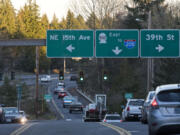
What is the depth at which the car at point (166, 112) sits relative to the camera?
41.7ft

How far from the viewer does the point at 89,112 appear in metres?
44.5

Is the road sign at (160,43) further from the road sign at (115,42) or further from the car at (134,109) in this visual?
the car at (134,109)

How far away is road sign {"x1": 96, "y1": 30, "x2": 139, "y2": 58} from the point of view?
31.3 metres

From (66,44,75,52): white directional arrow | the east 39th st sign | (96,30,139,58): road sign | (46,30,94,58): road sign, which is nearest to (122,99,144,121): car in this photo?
the east 39th st sign

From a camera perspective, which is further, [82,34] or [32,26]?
[32,26]

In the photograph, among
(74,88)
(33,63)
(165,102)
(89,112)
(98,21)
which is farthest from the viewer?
(33,63)

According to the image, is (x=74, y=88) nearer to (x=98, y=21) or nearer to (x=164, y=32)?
(x=98, y=21)

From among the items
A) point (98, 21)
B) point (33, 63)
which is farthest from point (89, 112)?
point (33, 63)

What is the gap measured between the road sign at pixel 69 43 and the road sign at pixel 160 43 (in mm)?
3482

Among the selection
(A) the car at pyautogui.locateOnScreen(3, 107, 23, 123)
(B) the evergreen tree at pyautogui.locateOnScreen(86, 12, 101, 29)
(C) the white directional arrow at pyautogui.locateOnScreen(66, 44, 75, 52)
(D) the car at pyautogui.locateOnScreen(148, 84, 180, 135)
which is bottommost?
(A) the car at pyautogui.locateOnScreen(3, 107, 23, 123)

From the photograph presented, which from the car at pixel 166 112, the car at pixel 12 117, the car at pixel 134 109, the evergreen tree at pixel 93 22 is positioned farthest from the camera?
the evergreen tree at pixel 93 22

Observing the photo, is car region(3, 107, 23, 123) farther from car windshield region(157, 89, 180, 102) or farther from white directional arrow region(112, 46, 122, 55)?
car windshield region(157, 89, 180, 102)

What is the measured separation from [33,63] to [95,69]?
4189cm

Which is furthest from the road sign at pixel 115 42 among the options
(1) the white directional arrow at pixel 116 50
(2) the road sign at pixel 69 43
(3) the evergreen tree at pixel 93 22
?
(3) the evergreen tree at pixel 93 22
